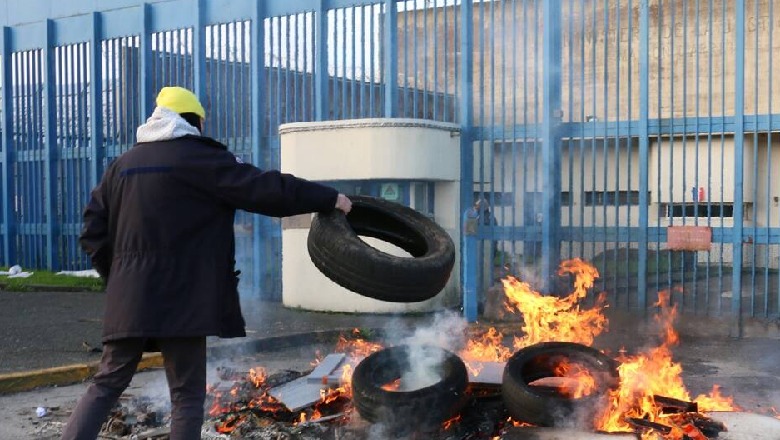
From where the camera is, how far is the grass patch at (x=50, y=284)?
13422mm

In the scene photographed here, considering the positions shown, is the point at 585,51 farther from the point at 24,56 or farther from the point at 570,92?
the point at 24,56

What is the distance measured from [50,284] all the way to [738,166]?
37.4 feet

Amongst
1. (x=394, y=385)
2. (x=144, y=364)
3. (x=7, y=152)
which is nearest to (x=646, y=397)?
(x=394, y=385)

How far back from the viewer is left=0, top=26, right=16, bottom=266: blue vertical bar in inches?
642

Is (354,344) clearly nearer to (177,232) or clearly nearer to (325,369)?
(325,369)

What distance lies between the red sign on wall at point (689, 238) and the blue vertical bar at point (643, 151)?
0.32 meters

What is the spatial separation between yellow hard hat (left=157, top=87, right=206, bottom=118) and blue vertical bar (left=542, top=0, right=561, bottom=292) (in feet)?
22.6

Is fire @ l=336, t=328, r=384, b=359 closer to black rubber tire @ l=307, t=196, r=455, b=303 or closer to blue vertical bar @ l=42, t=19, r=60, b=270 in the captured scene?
black rubber tire @ l=307, t=196, r=455, b=303

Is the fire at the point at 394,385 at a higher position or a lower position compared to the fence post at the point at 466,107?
lower

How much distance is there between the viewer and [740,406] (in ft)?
18.9

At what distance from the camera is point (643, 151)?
32.4 ft

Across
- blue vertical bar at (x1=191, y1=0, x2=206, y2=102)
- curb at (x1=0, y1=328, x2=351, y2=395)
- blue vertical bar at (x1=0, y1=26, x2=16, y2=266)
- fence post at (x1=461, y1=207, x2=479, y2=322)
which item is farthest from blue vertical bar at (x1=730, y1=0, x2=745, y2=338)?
blue vertical bar at (x1=0, y1=26, x2=16, y2=266)

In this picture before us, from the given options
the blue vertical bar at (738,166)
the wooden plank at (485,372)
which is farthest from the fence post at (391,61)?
the wooden plank at (485,372)

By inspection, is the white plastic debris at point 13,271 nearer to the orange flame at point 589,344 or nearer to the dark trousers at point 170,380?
the orange flame at point 589,344
